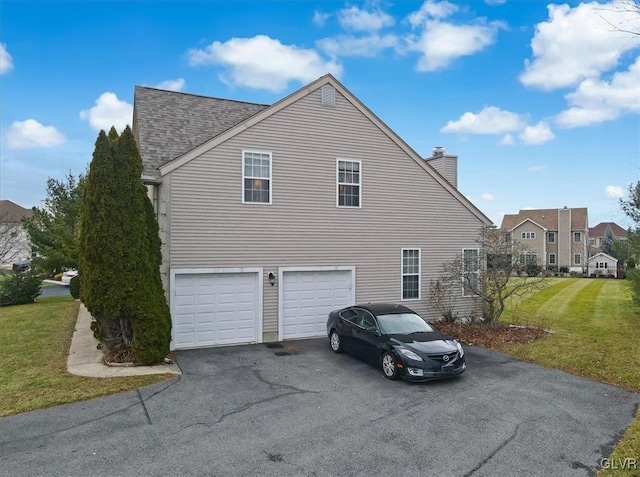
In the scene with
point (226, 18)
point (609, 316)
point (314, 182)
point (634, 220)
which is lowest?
point (609, 316)

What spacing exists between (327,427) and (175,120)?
11.1 metres

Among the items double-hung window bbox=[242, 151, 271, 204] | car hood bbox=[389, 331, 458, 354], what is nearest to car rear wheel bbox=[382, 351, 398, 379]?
car hood bbox=[389, 331, 458, 354]

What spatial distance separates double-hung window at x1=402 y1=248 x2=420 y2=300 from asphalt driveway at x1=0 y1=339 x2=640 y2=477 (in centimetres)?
540

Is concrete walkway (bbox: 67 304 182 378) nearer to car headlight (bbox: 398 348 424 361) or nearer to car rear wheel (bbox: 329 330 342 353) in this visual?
car rear wheel (bbox: 329 330 342 353)

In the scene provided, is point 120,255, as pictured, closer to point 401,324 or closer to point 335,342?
point 335,342

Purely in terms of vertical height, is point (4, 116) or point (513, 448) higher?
point (4, 116)

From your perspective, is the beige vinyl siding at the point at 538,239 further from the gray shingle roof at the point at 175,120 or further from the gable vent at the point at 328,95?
the gray shingle roof at the point at 175,120

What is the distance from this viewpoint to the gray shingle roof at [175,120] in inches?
475

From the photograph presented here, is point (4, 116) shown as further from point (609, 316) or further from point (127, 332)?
point (609, 316)

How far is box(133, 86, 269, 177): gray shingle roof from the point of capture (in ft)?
39.6

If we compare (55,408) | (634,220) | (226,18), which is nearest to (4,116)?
(226,18)

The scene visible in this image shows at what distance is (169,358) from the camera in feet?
33.5

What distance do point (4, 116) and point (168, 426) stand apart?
659 inches

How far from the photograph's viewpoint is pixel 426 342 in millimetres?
8836
